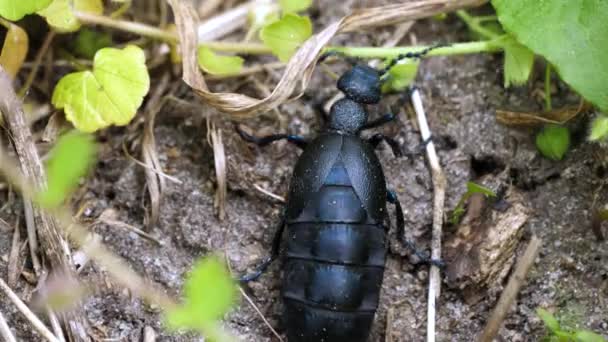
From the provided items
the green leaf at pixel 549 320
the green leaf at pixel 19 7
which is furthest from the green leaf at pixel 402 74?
the green leaf at pixel 19 7

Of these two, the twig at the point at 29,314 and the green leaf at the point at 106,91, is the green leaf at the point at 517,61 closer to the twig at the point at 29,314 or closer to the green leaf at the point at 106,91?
the green leaf at the point at 106,91

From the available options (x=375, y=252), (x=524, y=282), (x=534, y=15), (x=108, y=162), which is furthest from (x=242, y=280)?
(x=534, y=15)

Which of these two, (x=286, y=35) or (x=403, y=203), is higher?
(x=286, y=35)

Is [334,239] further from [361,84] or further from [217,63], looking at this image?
[217,63]

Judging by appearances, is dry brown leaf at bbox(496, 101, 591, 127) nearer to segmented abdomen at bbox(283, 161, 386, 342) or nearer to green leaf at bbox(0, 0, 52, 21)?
segmented abdomen at bbox(283, 161, 386, 342)

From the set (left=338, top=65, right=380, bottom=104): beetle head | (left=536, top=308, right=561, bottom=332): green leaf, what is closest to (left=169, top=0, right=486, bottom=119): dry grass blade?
(left=338, top=65, right=380, bottom=104): beetle head

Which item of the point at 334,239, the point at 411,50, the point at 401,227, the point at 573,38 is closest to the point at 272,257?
the point at 334,239
